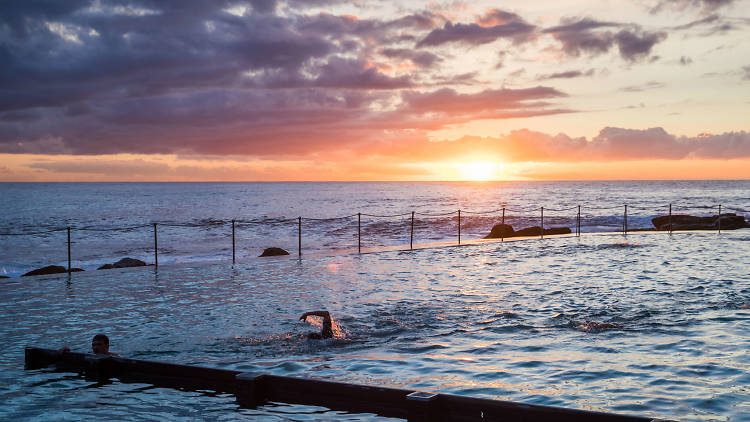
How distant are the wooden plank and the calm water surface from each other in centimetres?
16

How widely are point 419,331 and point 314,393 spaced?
13.8 ft

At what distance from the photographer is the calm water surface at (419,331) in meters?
6.66

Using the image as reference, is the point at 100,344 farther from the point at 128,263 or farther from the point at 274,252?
the point at 274,252

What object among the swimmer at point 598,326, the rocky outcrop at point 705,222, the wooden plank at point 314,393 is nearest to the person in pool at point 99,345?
the wooden plank at point 314,393

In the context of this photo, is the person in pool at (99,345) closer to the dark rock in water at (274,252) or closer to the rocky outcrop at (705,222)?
the dark rock in water at (274,252)

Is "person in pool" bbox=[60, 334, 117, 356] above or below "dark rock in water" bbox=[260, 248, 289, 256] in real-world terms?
above

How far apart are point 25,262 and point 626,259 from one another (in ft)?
96.3

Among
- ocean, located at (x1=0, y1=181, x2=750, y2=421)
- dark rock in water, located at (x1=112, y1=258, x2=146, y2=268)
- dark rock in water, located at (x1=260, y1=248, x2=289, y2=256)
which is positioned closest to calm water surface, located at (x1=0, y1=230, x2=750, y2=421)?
ocean, located at (x1=0, y1=181, x2=750, y2=421)

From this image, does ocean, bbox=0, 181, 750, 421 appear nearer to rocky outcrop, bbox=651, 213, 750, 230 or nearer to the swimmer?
the swimmer

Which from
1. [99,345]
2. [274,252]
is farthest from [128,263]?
[99,345]

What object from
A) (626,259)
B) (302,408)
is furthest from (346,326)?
(626,259)

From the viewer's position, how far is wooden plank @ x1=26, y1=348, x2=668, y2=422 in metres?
4.94

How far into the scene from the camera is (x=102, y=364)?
23.6ft

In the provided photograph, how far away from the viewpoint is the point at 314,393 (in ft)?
19.9
